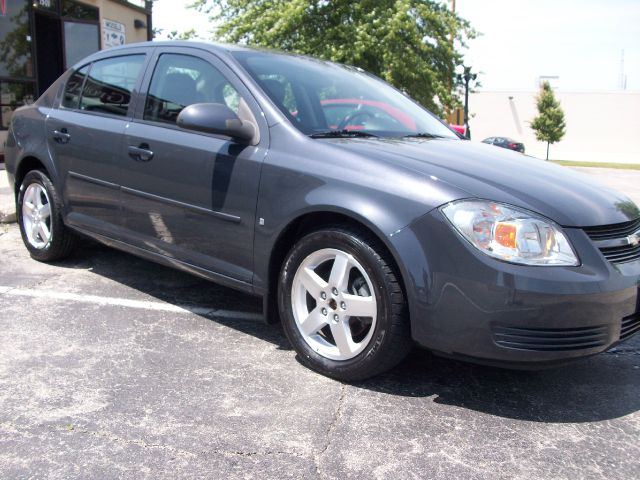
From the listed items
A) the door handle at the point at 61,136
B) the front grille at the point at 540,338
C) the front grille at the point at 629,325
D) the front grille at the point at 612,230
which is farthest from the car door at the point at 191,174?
the front grille at the point at 629,325

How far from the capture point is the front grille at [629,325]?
2816mm

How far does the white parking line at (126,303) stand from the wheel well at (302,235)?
69 cm

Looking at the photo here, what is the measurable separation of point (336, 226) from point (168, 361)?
1102 mm

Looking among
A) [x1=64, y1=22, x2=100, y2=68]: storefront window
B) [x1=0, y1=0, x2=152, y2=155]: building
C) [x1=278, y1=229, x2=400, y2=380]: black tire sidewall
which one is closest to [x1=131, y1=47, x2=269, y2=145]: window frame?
[x1=278, y1=229, x2=400, y2=380]: black tire sidewall

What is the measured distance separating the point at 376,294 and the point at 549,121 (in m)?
52.9

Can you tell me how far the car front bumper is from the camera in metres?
2.58

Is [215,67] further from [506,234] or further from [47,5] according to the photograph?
[47,5]

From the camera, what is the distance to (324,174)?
10.0 ft

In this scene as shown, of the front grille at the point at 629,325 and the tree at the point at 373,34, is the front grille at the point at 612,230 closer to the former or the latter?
the front grille at the point at 629,325

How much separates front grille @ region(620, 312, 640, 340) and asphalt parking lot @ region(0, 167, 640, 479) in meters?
0.35

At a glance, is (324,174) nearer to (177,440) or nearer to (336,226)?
(336,226)

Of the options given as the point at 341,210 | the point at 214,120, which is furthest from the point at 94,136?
the point at 341,210

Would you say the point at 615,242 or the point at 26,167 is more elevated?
the point at 26,167

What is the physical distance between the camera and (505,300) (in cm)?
258
